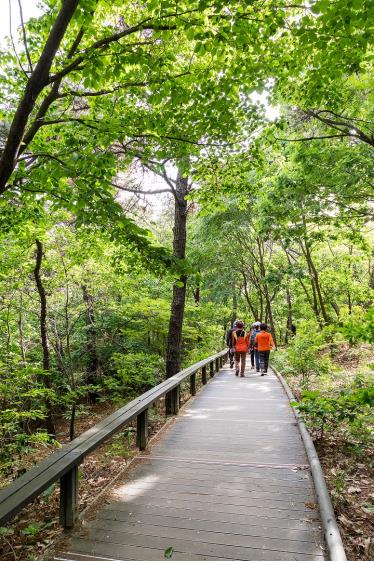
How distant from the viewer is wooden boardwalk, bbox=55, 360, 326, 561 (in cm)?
321

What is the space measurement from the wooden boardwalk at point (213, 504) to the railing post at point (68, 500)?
172 millimetres

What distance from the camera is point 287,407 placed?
27.8 feet

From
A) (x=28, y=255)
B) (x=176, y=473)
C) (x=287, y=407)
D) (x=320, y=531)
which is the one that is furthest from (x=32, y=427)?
(x=320, y=531)

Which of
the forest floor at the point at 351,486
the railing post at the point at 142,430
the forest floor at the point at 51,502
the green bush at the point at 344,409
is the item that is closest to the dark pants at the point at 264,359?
the forest floor at the point at 51,502

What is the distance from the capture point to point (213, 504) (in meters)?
4.00

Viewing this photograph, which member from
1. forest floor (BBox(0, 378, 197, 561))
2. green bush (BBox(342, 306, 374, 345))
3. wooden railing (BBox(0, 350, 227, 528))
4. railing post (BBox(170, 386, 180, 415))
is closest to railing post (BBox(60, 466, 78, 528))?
wooden railing (BBox(0, 350, 227, 528))

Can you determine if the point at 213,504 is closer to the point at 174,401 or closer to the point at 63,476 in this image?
the point at 63,476

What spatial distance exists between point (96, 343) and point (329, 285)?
16.4 m

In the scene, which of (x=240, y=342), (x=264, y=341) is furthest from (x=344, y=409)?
(x=240, y=342)

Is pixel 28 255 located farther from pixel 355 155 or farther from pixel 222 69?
pixel 355 155

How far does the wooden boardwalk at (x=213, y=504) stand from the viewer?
10.5 ft

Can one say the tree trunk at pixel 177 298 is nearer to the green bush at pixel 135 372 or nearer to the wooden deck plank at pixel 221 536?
the green bush at pixel 135 372

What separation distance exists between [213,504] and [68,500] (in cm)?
152

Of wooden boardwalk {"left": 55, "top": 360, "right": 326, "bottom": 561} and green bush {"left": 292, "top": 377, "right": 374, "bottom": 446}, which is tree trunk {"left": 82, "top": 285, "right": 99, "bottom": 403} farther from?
green bush {"left": 292, "top": 377, "right": 374, "bottom": 446}
